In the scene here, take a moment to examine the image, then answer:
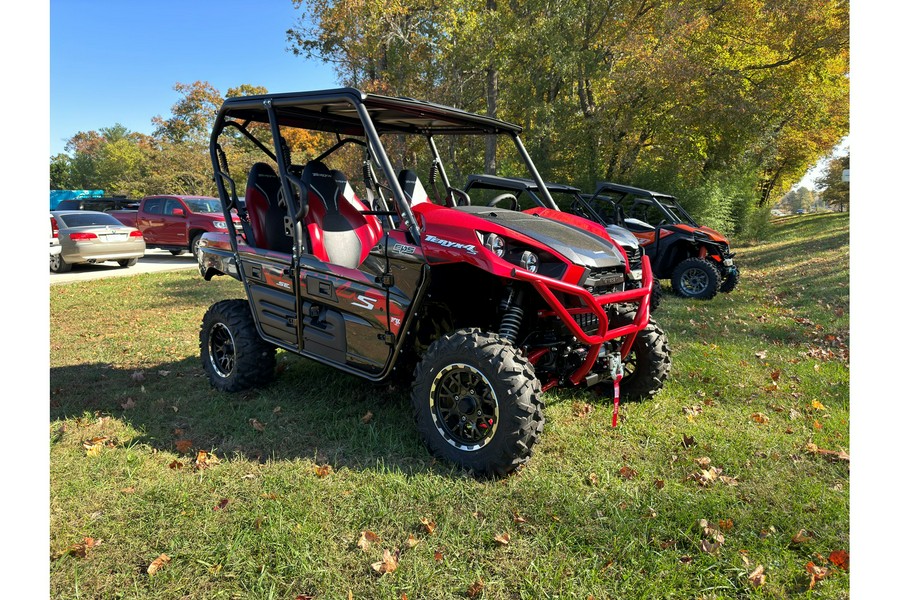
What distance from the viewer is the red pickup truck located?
52.9 feet

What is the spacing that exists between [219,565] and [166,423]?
6.40ft

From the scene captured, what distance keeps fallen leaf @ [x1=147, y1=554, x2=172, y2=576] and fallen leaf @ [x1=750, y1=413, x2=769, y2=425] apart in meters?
3.96

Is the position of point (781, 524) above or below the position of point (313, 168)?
below

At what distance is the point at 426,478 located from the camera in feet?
11.3

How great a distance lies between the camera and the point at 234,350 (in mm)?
4883

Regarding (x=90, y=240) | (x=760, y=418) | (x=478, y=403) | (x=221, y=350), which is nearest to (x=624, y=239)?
(x=760, y=418)

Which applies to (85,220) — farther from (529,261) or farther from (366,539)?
(366,539)

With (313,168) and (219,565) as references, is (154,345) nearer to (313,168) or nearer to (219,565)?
(313,168)

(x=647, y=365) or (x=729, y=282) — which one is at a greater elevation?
(x=729, y=282)

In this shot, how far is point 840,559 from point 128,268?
15.1 meters

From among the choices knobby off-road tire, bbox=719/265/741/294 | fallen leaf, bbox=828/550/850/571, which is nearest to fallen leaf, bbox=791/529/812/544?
fallen leaf, bbox=828/550/850/571

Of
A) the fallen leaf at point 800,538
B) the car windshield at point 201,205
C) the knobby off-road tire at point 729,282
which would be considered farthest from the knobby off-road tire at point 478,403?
the car windshield at point 201,205

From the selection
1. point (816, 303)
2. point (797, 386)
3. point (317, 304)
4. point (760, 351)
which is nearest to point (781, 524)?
point (797, 386)

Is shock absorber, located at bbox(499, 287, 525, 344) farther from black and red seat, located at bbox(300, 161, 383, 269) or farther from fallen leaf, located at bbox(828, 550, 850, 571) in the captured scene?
fallen leaf, located at bbox(828, 550, 850, 571)
